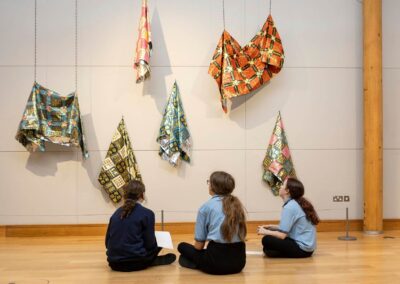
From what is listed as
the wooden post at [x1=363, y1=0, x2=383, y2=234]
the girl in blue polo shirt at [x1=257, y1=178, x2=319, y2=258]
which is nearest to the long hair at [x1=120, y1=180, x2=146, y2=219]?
the girl in blue polo shirt at [x1=257, y1=178, x2=319, y2=258]

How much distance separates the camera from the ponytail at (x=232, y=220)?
3744 mm

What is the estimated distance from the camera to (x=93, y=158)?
6023 mm

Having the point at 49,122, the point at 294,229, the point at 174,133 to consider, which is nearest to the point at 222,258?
the point at 294,229

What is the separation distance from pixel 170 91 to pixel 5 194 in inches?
88.5

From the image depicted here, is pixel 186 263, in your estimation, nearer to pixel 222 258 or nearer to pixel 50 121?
pixel 222 258

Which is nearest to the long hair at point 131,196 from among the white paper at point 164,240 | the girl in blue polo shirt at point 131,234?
the girl in blue polo shirt at point 131,234

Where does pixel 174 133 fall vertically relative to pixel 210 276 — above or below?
above

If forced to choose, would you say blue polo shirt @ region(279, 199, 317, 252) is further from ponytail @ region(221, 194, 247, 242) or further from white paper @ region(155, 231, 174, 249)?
white paper @ region(155, 231, 174, 249)

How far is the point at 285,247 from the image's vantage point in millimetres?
4438

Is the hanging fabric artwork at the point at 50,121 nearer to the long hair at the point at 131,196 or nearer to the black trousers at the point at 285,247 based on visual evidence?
the long hair at the point at 131,196

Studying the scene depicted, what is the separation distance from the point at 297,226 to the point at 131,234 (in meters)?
1.49

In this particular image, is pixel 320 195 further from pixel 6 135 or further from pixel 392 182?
pixel 6 135

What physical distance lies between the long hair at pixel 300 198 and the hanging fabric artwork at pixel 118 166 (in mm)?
2100

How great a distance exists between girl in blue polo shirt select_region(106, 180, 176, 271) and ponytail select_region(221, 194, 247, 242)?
0.58m
